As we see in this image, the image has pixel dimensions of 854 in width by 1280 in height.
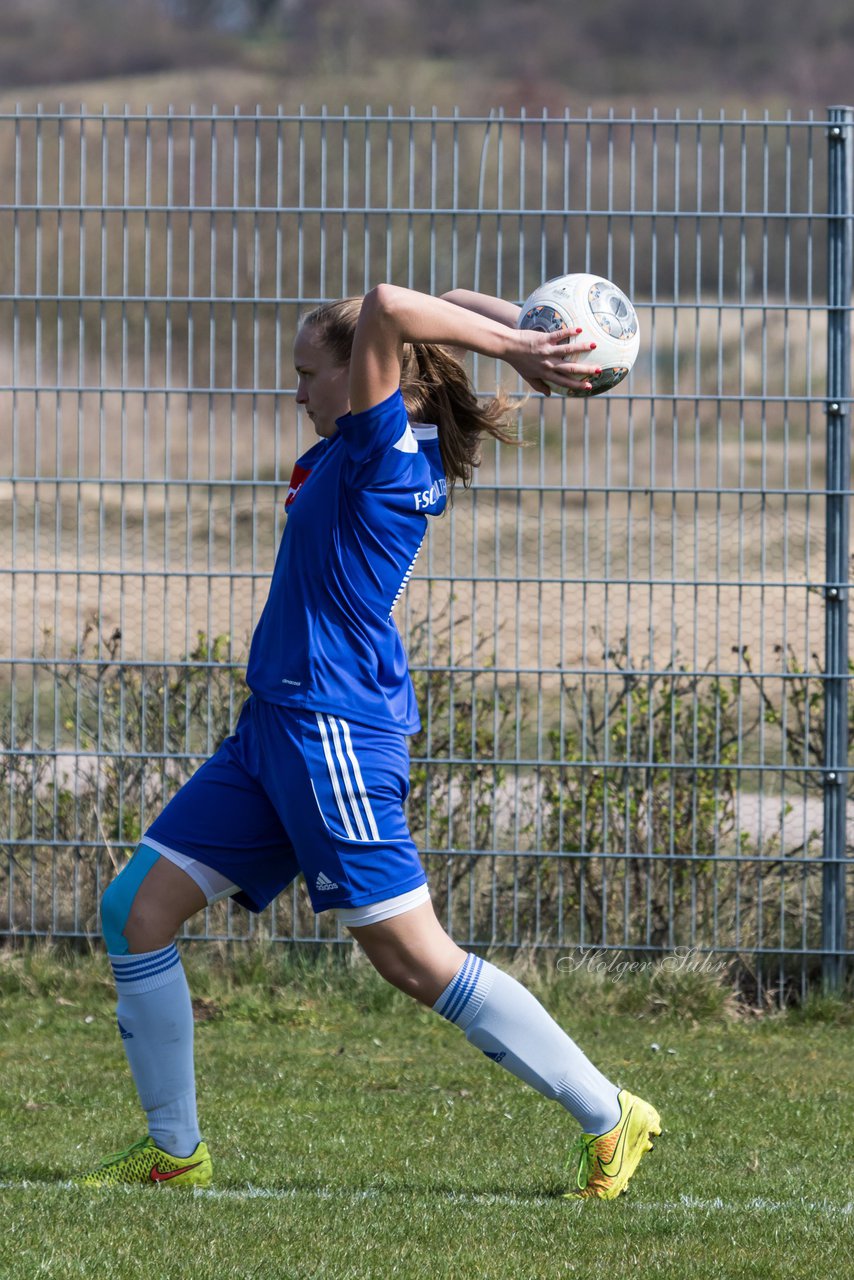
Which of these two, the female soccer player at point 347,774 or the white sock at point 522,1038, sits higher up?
the female soccer player at point 347,774

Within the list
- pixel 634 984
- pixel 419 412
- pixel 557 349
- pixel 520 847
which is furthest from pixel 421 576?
pixel 557 349

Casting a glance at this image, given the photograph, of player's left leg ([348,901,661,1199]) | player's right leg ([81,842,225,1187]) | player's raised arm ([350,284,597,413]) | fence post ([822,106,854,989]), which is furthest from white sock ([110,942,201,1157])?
fence post ([822,106,854,989])

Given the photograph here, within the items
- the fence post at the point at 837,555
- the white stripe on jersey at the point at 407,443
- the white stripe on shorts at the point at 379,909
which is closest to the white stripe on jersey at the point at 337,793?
the white stripe on shorts at the point at 379,909

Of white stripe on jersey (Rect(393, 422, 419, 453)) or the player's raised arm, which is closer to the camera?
the player's raised arm

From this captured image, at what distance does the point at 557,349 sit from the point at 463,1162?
216cm

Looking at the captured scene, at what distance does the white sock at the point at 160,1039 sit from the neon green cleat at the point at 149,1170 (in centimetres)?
2

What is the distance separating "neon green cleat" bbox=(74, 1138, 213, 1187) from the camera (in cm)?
414

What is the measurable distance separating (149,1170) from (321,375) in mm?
1919

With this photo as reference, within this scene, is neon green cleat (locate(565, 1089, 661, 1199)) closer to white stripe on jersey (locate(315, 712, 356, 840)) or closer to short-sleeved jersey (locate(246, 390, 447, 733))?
white stripe on jersey (locate(315, 712, 356, 840))

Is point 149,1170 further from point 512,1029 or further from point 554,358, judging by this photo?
point 554,358

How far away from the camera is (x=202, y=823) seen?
13.1 feet

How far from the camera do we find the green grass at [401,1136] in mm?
3629

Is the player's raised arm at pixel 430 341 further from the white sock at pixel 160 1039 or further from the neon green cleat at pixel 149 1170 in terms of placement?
the neon green cleat at pixel 149 1170

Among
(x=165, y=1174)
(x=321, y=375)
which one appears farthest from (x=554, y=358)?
(x=165, y=1174)
